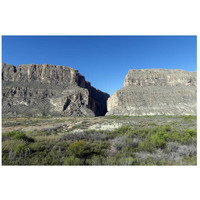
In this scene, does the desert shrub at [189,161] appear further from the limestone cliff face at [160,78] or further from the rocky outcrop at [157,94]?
the limestone cliff face at [160,78]

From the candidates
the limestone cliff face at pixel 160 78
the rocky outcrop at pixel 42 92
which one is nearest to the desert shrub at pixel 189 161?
the rocky outcrop at pixel 42 92

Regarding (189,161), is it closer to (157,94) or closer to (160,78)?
(157,94)

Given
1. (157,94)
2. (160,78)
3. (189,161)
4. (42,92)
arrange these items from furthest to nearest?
(160,78) < (157,94) < (42,92) < (189,161)

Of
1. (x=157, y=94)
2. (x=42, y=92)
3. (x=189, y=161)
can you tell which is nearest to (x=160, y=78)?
(x=157, y=94)

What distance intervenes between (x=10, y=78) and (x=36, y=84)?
15759mm

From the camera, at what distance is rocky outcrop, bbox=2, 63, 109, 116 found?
173ft

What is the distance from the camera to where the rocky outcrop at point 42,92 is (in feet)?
173

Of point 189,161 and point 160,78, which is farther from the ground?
point 160,78

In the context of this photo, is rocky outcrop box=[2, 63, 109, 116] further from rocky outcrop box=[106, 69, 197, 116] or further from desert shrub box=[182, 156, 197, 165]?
desert shrub box=[182, 156, 197, 165]

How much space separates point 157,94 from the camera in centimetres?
6262

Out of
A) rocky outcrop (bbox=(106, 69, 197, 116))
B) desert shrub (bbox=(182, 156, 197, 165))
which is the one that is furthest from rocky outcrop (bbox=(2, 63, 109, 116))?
desert shrub (bbox=(182, 156, 197, 165))

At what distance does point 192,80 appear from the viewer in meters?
71.3

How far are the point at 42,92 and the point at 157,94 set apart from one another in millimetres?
64742

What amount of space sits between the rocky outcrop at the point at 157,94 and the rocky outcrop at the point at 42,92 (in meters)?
20.2
